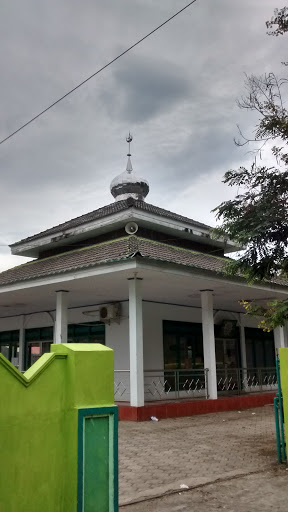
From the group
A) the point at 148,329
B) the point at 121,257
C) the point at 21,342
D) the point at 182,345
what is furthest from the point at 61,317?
the point at 21,342

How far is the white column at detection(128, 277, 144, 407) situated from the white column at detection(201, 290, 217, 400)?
2823 mm

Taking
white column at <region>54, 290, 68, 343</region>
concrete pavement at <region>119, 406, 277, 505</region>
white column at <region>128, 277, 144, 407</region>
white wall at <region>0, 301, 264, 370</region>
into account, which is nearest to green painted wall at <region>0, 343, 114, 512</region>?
concrete pavement at <region>119, 406, 277, 505</region>

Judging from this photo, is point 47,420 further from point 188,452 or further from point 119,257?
point 119,257

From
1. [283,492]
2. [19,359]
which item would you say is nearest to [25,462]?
[283,492]

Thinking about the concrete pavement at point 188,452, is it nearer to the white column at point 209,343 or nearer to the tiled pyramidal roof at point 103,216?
the white column at point 209,343

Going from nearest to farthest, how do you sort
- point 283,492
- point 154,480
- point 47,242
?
point 283,492 → point 154,480 → point 47,242

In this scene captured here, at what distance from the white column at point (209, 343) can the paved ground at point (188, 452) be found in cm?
160

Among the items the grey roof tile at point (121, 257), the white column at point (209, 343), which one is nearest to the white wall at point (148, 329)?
the white column at point (209, 343)

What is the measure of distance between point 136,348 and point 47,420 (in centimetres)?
748

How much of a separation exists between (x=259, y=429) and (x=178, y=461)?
3790 mm

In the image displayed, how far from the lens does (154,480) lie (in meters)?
5.80

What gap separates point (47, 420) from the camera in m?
3.74

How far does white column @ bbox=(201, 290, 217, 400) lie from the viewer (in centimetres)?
1319

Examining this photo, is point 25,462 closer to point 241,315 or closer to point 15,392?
point 15,392
